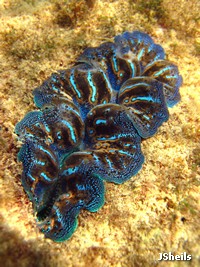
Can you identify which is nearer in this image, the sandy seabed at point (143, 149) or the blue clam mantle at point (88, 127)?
the sandy seabed at point (143, 149)

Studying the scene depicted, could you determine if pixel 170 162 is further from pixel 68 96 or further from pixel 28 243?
pixel 28 243

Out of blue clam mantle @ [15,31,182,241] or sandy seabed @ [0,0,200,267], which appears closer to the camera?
sandy seabed @ [0,0,200,267]

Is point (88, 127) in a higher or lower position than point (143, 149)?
higher
